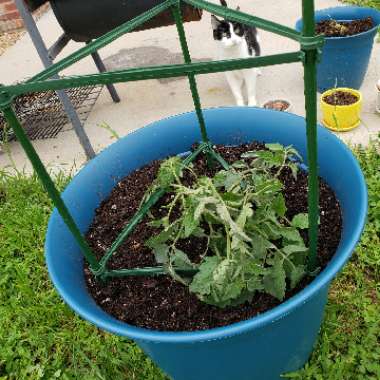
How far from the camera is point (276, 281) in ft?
2.87

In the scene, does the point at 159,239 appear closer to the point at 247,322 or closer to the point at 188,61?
the point at 247,322

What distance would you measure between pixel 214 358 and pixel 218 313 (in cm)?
9

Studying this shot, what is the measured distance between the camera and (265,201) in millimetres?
947

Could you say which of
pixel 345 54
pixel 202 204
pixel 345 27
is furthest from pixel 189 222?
pixel 345 27

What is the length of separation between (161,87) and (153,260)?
5.60ft

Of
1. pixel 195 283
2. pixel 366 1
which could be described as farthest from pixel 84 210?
pixel 366 1

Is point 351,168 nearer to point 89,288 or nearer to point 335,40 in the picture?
point 89,288

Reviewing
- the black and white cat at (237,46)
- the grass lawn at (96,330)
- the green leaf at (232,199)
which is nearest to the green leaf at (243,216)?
the green leaf at (232,199)

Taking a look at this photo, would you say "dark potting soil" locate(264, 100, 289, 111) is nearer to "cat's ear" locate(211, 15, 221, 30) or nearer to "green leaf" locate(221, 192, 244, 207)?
"cat's ear" locate(211, 15, 221, 30)

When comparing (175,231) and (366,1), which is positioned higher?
(175,231)

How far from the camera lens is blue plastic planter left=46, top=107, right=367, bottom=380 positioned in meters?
0.80

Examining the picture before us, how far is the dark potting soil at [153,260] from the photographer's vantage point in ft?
3.08

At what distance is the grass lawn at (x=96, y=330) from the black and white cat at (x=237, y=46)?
694 mm

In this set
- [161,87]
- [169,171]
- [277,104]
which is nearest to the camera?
[169,171]
